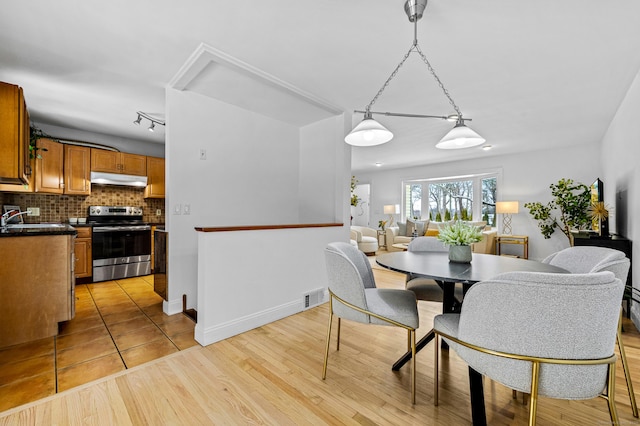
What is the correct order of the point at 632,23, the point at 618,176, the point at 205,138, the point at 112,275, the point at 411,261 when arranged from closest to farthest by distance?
the point at 411,261 < the point at 632,23 < the point at 205,138 < the point at 618,176 < the point at 112,275

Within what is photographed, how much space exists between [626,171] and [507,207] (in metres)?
2.83

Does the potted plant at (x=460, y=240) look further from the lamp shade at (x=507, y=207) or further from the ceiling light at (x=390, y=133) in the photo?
the lamp shade at (x=507, y=207)

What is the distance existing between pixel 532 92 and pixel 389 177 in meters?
5.21

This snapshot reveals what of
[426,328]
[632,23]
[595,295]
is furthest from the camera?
[426,328]

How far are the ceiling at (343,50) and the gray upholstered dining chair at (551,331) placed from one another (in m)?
1.72

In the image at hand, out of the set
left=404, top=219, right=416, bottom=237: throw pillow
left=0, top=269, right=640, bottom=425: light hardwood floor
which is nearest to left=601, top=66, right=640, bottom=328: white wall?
left=0, top=269, right=640, bottom=425: light hardwood floor

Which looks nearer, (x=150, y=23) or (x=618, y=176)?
(x=150, y=23)

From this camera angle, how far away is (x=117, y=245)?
4188mm

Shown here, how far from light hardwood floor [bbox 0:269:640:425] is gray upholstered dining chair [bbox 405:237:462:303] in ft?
1.40

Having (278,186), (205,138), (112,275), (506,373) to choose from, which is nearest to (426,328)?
(506,373)

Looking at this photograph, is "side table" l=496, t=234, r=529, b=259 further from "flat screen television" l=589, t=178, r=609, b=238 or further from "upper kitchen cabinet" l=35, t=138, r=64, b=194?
"upper kitchen cabinet" l=35, t=138, r=64, b=194

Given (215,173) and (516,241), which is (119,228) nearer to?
(215,173)

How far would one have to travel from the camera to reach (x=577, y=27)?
77.2 inches

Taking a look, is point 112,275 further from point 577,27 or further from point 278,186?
point 577,27
